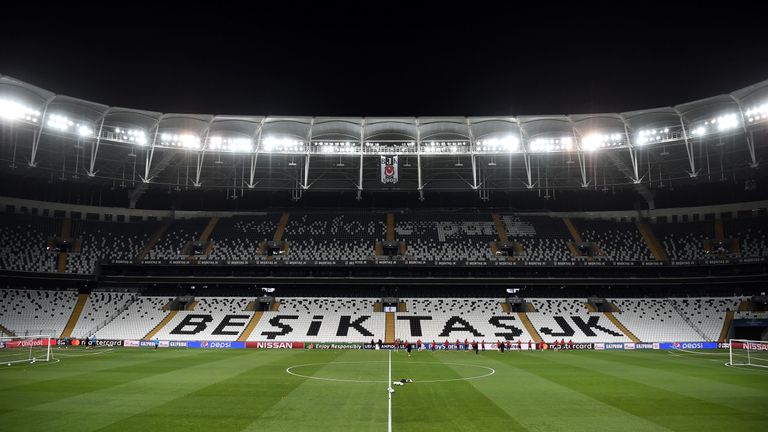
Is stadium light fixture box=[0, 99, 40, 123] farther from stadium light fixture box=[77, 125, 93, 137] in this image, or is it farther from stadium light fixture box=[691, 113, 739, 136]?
stadium light fixture box=[691, 113, 739, 136]

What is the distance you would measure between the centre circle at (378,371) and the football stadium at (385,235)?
5.38 meters

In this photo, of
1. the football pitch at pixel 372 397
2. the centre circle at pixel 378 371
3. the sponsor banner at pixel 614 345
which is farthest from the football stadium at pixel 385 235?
the football pitch at pixel 372 397

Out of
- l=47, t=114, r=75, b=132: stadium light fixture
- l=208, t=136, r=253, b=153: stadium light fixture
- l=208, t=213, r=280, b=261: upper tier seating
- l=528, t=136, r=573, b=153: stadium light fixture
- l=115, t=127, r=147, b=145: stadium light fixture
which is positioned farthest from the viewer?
l=208, t=213, r=280, b=261: upper tier seating

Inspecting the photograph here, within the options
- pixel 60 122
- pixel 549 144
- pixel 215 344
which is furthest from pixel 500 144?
pixel 60 122

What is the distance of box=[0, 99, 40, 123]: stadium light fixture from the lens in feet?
Answer: 148

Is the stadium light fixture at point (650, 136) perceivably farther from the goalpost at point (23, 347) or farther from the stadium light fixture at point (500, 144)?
the goalpost at point (23, 347)

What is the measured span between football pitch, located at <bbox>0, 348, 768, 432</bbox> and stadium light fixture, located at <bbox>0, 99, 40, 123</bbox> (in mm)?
26246

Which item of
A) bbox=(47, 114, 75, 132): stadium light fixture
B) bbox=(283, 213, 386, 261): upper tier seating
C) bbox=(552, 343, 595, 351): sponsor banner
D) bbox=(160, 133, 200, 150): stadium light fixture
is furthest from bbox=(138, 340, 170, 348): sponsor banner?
bbox=(552, 343, 595, 351): sponsor banner

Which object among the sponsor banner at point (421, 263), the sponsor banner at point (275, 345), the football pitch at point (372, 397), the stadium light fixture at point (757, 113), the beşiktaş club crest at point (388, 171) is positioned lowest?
the sponsor banner at point (275, 345)

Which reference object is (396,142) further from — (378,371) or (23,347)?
(23,347)

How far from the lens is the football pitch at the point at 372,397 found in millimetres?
14938

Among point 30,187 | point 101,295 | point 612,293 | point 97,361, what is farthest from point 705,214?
point 30,187

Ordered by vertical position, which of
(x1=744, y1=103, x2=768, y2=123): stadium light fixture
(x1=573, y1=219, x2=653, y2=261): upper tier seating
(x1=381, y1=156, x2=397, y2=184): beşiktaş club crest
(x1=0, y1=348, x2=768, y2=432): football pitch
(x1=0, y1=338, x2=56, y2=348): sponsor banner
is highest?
(x1=744, y1=103, x2=768, y2=123): stadium light fixture

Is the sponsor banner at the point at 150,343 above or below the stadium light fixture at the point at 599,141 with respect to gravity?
below
